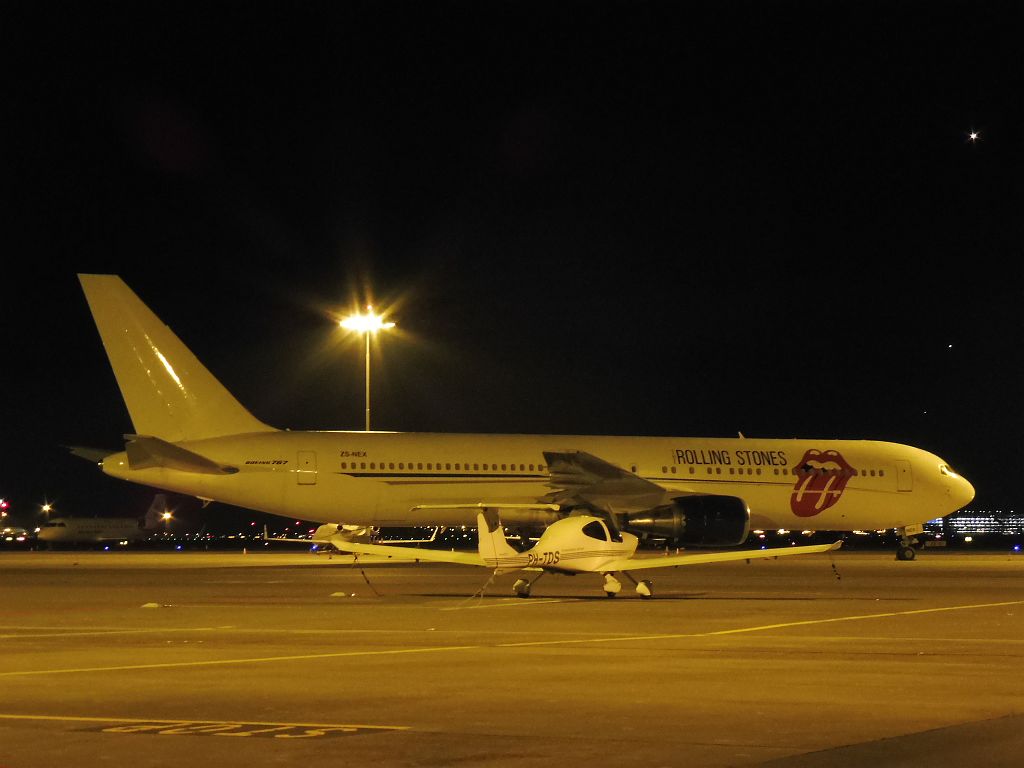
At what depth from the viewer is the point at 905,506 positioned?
51.6 meters

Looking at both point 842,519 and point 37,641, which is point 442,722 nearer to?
point 37,641

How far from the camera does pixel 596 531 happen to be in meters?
26.8

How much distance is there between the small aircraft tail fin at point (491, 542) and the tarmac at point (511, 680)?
0.83m

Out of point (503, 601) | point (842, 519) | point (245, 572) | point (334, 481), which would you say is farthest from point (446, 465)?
point (503, 601)

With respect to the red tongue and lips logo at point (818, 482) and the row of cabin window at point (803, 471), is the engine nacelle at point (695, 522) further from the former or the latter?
the red tongue and lips logo at point (818, 482)

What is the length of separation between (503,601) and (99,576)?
15.8 meters

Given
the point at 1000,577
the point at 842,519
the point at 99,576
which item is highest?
the point at 842,519

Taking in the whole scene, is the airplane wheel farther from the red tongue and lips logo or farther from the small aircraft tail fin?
the small aircraft tail fin

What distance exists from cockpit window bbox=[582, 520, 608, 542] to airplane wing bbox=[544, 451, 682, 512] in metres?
17.3

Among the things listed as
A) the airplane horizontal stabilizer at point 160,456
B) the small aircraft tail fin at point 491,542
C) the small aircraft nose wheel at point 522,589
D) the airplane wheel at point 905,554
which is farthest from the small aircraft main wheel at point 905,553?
the small aircraft tail fin at point 491,542

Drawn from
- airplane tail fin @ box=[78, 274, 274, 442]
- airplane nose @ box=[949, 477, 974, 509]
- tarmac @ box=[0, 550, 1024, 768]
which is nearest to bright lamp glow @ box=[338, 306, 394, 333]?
airplane tail fin @ box=[78, 274, 274, 442]

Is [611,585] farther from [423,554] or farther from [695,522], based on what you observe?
[695,522]

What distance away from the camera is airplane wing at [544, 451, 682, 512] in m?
44.9

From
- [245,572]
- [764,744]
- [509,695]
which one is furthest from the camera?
[245,572]
